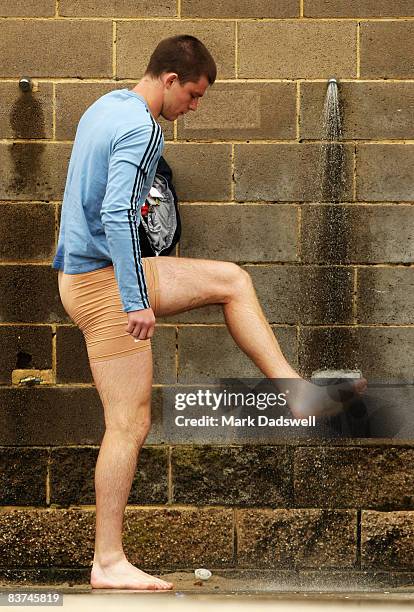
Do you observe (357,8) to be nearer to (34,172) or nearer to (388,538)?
(34,172)

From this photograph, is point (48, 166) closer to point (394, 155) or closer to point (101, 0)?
point (101, 0)

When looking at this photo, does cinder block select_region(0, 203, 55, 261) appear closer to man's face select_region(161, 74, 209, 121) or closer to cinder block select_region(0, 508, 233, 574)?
cinder block select_region(0, 508, 233, 574)

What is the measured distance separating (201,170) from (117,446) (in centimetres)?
201

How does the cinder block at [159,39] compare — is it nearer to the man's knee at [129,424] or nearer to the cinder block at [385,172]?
the cinder block at [385,172]

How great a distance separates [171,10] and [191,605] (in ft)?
10.4

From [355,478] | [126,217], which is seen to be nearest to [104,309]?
[126,217]

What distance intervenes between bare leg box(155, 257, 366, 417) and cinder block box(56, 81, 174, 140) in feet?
5.18

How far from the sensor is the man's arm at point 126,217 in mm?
4660

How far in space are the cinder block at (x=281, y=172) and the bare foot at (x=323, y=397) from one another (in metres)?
0.99

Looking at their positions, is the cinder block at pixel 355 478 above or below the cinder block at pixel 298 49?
below

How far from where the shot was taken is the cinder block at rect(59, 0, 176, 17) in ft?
21.0

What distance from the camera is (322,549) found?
652 cm

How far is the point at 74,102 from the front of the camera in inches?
253

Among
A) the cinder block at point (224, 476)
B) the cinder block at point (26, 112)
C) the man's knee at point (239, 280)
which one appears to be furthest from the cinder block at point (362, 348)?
the cinder block at point (26, 112)
